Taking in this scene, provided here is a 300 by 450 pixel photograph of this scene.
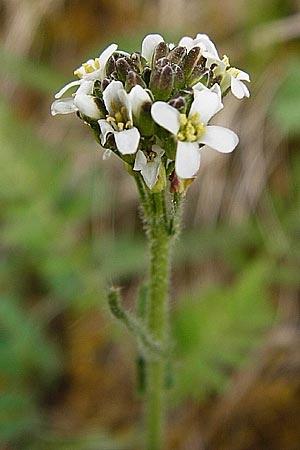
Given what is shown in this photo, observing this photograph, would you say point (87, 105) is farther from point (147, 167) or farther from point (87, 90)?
point (147, 167)

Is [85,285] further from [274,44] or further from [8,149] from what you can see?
[274,44]

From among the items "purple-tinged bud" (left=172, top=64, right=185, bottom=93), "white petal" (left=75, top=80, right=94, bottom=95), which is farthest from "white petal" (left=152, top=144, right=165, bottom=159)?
"white petal" (left=75, top=80, right=94, bottom=95)

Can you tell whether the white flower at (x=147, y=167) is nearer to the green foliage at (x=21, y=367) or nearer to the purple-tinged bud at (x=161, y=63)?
the purple-tinged bud at (x=161, y=63)

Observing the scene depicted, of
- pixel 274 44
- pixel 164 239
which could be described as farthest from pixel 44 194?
pixel 274 44

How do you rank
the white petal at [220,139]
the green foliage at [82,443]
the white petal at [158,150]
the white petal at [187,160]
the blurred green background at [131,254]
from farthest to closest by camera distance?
the blurred green background at [131,254] → the green foliage at [82,443] → the white petal at [158,150] → the white petal at [220,139] → the white petal at [187,160]

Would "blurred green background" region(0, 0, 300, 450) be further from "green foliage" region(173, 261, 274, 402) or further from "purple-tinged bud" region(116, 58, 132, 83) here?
"purple-tinged bud" region(116, 58, 132, 83)

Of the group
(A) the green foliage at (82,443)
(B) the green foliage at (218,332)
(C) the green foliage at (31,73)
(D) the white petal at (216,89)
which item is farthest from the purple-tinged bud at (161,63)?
(C) the green foliage at (31,73)

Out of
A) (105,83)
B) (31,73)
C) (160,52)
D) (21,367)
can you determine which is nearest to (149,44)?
(160,52)
